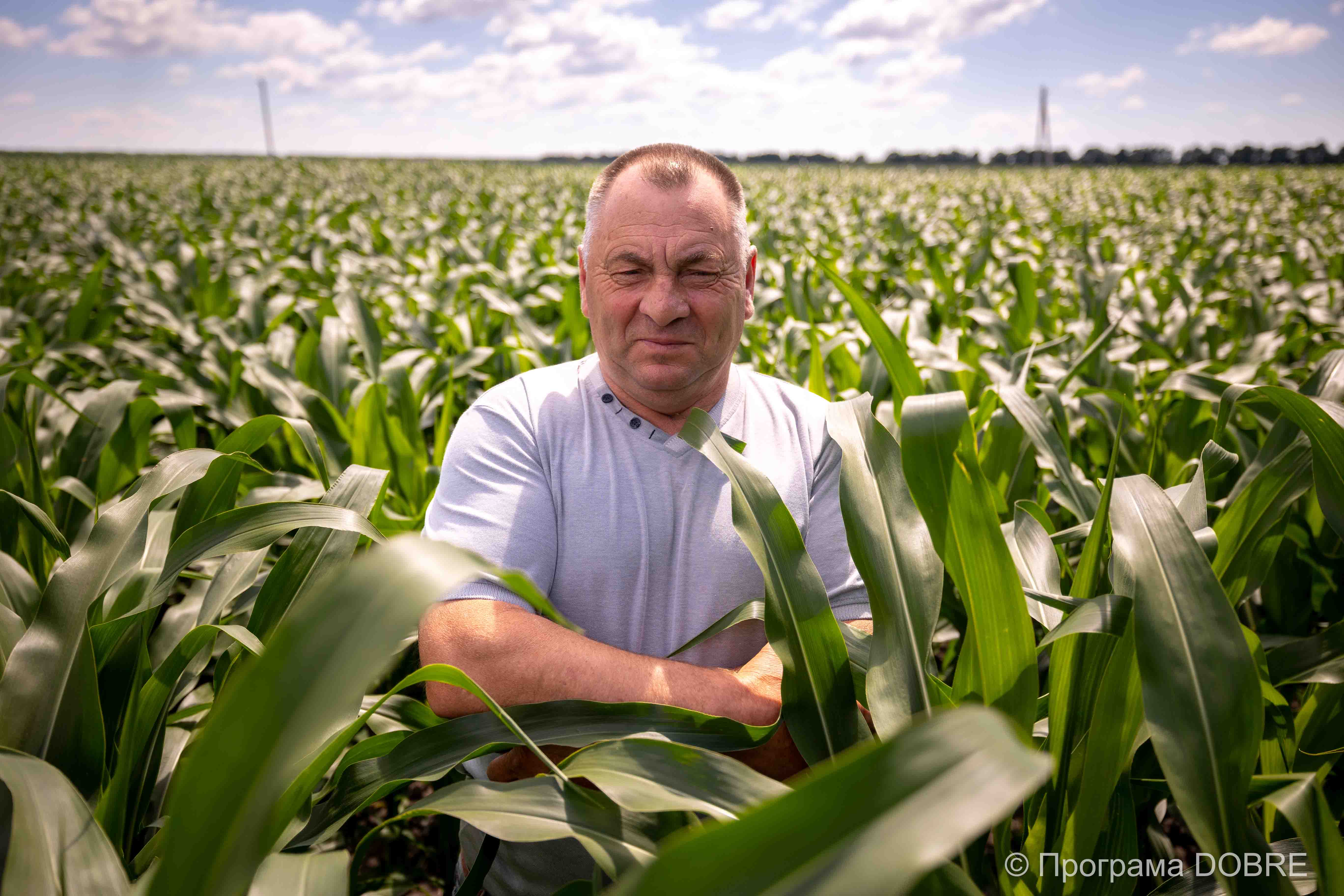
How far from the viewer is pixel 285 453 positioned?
2.43 meters

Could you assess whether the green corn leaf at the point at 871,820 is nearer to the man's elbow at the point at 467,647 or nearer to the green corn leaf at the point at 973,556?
the green corn leaf at the point at 973,556

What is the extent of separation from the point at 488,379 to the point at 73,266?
4.14 meters

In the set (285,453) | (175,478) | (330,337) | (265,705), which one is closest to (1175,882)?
(265,705)

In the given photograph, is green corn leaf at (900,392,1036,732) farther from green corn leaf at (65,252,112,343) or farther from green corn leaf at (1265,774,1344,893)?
green corn leaf at (65,252,112,343)

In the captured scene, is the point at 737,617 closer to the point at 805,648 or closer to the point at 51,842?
the point at 805,648

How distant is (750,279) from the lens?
157cm

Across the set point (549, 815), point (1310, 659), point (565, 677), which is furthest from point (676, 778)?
point (1310, 659)

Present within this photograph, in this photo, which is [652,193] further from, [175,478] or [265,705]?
[265,705]

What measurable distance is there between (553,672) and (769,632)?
335 millimetres

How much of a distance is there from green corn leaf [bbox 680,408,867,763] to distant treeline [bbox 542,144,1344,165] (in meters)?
30.0

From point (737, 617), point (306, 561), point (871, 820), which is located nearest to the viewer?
point (871, 820)

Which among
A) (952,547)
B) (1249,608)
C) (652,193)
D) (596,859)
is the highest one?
(652,193)

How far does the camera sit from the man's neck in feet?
4.68

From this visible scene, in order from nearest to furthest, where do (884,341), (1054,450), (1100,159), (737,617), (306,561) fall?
(737,617), (306,561), (884,341), (1054,450), (1100,159)
